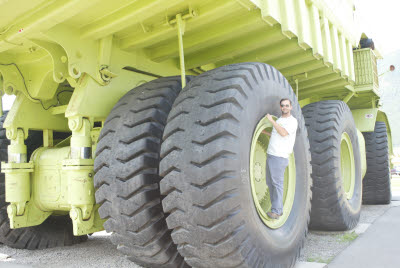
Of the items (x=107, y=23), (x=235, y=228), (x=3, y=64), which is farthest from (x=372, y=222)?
(x=3, y=64)

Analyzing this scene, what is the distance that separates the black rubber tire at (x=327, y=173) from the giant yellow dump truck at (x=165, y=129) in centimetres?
2

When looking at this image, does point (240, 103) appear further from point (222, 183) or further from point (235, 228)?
point (235, 228)

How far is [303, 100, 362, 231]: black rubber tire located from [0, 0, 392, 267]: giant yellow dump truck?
0.05ft

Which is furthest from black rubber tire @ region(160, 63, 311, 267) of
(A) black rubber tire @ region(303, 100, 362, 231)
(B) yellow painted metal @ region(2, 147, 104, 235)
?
(A) black rubber tire @ region(303, 100, 362, 231)

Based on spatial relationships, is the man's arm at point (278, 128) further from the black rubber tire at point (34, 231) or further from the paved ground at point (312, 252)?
the black rubber tire at point (34, 231)

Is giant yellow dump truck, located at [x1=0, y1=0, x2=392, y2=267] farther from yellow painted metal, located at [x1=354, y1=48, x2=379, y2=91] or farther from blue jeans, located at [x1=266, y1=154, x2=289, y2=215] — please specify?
yellow painted metal, located at [x1=354, y1=48, x2=379, y2=91]

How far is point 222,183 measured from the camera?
7.93 feet

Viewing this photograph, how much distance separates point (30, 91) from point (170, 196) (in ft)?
7.59

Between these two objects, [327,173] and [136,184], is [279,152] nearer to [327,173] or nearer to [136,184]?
[136,184]

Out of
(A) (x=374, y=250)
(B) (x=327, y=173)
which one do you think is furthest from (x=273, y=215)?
(B) (x=327, y=173)

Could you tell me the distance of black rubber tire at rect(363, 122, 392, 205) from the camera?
7.29 metres

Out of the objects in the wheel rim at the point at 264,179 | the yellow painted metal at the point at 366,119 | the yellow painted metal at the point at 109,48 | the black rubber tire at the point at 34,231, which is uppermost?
the yellow painted metal at the point at 109,48

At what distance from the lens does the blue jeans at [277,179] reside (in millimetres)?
3191

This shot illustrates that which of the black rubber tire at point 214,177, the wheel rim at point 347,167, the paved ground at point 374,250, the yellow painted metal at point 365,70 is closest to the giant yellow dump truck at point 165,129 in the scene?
the black rubber tire at point 214,177
